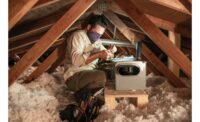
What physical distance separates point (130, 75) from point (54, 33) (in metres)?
0.72

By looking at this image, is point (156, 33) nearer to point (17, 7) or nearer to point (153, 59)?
point (153, 59)

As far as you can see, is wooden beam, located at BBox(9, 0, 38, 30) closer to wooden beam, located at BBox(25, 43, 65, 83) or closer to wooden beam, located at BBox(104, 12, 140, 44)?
wooden beam, located at BBox(25, 43, 65, 83)

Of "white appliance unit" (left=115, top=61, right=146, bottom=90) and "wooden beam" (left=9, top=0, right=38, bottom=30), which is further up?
"wooden beam" (left=9, top=0, right=38, bottom=30)

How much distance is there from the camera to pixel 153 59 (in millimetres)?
3459

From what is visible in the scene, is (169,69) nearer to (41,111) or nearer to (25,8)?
(41,111)

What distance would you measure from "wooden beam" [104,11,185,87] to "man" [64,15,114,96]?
0.89 metres

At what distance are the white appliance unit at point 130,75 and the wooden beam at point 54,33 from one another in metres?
0.53

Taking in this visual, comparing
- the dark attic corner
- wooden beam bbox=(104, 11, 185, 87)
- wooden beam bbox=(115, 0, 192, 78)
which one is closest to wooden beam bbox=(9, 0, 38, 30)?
the dark attic corner

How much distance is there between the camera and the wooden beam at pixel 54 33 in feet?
7.54

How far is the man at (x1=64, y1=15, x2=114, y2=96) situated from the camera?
2.46m

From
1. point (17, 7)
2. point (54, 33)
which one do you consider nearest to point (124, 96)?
point (54, 33)

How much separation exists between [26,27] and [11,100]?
0.88m

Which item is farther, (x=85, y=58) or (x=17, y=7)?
(x=85, y=58)
